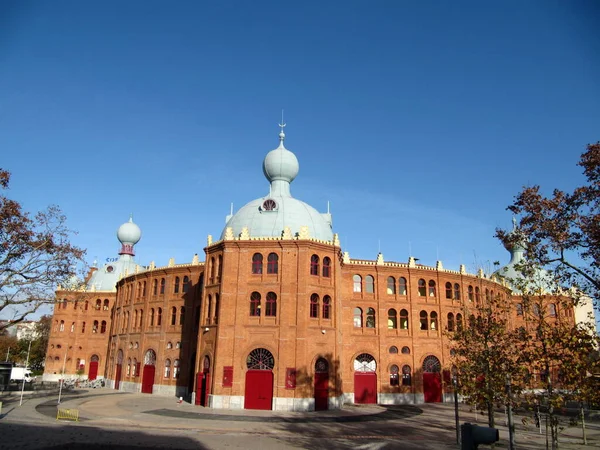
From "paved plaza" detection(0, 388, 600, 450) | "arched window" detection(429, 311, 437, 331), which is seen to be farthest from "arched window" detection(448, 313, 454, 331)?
"paved plaza" detection(0, 388, 600, 450)

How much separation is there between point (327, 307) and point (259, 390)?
882cm

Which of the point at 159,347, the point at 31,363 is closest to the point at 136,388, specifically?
the point at 159,347

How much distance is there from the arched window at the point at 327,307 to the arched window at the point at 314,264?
2327mm

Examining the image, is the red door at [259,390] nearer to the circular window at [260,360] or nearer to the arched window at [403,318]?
the circular window at [260,360]

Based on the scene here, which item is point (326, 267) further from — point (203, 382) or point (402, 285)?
point (203, 382)

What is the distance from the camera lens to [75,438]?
23.6 m

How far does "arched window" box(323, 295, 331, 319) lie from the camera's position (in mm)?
40906

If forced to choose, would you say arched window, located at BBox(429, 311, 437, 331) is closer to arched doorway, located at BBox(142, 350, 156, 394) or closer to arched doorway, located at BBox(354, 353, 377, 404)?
arched doorway, located at BBox(354, 353, 377, 404)

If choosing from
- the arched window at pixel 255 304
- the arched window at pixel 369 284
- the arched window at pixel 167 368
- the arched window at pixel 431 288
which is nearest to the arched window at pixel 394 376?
the arched window at pixel 369 284

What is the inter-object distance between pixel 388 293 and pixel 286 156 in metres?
17.8

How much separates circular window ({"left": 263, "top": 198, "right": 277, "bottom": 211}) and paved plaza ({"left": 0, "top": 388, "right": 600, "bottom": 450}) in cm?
1815

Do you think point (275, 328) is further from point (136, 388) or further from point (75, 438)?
point (136, 388)

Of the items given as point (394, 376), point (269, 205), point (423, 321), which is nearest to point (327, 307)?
point (269, 205)

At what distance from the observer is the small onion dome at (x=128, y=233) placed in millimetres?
77375
